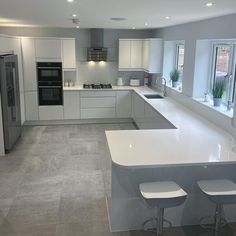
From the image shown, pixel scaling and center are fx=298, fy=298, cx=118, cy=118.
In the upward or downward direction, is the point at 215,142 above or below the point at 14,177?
above

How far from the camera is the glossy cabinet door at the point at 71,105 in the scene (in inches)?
274

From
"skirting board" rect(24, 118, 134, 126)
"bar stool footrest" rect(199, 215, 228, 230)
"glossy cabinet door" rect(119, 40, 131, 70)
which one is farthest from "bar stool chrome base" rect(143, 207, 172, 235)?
"glossy cabinet door" rect(119, 40, 131, 70)

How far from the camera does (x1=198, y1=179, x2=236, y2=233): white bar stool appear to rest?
8.54 feet

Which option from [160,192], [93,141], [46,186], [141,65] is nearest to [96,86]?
[141,65]

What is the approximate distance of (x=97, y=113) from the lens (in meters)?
7.18

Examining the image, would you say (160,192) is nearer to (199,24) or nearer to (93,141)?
(199,24)

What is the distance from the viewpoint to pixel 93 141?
19.5ft

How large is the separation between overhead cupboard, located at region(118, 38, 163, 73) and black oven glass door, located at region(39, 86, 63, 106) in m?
1.66

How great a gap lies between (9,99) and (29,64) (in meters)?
1.78

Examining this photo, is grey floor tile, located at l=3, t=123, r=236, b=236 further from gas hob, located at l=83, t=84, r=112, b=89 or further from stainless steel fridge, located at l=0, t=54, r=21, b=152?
gas hob, located at l=83, t=84, r=112, b=89

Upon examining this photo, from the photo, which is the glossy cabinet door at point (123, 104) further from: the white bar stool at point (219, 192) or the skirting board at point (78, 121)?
the white bar stool at point (219, 192)

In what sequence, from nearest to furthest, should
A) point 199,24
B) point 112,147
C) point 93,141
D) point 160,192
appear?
point 160,192
point 112,147
point 199,24
point 93,141

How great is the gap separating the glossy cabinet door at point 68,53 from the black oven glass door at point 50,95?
0.59 metres

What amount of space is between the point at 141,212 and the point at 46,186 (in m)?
1.52
